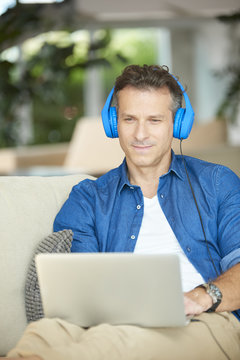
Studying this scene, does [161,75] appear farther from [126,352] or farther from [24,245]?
[126,352]

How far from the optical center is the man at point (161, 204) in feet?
5.85

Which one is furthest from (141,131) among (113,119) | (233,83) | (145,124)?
(233,83)

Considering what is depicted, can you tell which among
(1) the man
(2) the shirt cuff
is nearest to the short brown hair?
(1) the man

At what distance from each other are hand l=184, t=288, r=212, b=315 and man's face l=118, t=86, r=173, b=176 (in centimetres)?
47

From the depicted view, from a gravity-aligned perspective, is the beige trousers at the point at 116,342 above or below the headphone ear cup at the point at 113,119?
below

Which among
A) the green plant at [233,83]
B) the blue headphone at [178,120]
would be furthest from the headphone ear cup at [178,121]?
the green plant at [233,83]

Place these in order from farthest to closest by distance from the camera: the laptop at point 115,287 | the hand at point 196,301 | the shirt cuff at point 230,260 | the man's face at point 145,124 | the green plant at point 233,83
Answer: the green plant at point 233,83 → the man's face at point 145,124 → the shirt cuff at point 230,260 → the hand at point 196,301 → the laptop at point 115,287

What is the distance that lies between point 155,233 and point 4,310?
1.74 feet

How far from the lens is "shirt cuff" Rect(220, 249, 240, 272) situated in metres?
1.75

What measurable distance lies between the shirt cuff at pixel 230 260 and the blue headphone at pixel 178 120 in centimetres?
41

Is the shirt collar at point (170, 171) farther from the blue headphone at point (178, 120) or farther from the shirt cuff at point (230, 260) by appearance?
the shirt cuff at point (230, 260)

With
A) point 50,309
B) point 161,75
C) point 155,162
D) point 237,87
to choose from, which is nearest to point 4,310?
point 50,309

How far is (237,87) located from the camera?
908cm

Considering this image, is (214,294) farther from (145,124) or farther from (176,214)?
(145,124)
